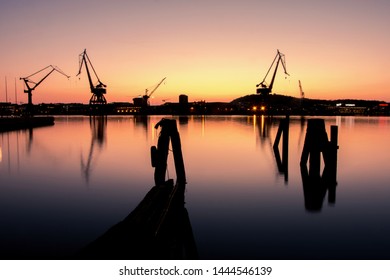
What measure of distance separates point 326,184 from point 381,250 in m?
6.46

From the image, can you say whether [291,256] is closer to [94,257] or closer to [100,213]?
[94,257]

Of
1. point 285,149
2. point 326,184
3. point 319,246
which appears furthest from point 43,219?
point 285,149

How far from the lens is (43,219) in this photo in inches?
366

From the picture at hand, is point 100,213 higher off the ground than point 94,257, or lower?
lower

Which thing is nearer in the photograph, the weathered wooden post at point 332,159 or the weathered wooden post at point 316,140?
the weathered wooden post at point 332,159

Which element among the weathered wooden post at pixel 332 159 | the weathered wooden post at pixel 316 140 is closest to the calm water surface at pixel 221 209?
the weathered wooden post at pixel 332 159

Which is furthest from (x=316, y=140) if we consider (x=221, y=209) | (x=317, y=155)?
(x=221, y=209)

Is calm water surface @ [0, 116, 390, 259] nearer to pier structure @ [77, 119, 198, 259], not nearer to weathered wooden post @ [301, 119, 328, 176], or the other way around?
pier structure @ [77, 119, 198, 259]

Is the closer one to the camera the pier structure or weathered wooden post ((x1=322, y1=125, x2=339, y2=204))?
the pier structure

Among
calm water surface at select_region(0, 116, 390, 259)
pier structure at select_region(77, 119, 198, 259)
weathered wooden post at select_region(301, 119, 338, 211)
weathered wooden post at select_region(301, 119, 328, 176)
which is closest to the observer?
pier structure at select_region(77, 119, 198, 259)

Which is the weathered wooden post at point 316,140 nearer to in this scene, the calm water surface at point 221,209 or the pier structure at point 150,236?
the calm water surface at point 221,209

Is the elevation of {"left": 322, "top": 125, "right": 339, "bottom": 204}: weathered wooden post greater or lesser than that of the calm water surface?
greater

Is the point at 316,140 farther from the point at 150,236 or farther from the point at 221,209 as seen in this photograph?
the point at 150,236

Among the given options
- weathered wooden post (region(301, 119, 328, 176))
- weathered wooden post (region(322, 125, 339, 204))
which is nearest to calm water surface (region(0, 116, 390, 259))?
weathered wooden post (region(322, 125, 339, 204))
